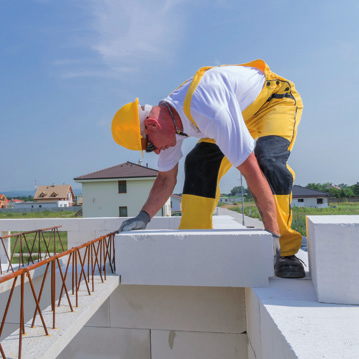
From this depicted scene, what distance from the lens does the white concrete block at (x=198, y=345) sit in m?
2.37

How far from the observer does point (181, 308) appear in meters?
2.44

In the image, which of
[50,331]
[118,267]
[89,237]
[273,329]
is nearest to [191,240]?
[118,267]

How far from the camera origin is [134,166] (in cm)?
2273

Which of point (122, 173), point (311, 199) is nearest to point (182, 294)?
point (122, 173)

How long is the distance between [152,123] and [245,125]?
67 cm

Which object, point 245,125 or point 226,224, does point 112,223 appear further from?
point 245,125

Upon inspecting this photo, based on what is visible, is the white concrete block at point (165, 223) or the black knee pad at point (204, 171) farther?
the white concrete block at point (165, 223)

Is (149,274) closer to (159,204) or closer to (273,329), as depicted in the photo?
(159,204)

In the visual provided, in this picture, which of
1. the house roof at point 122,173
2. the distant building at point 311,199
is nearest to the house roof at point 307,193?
the distant building at point 311,199

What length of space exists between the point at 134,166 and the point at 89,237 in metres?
18.1

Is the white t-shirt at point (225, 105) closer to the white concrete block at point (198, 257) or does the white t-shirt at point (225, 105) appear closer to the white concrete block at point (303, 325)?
the white concrete block at point (198, 257)

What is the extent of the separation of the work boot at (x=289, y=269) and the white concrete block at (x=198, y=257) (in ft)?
0.55

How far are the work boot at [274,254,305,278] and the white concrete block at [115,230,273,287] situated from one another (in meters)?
0.17

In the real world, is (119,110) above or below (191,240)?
above
